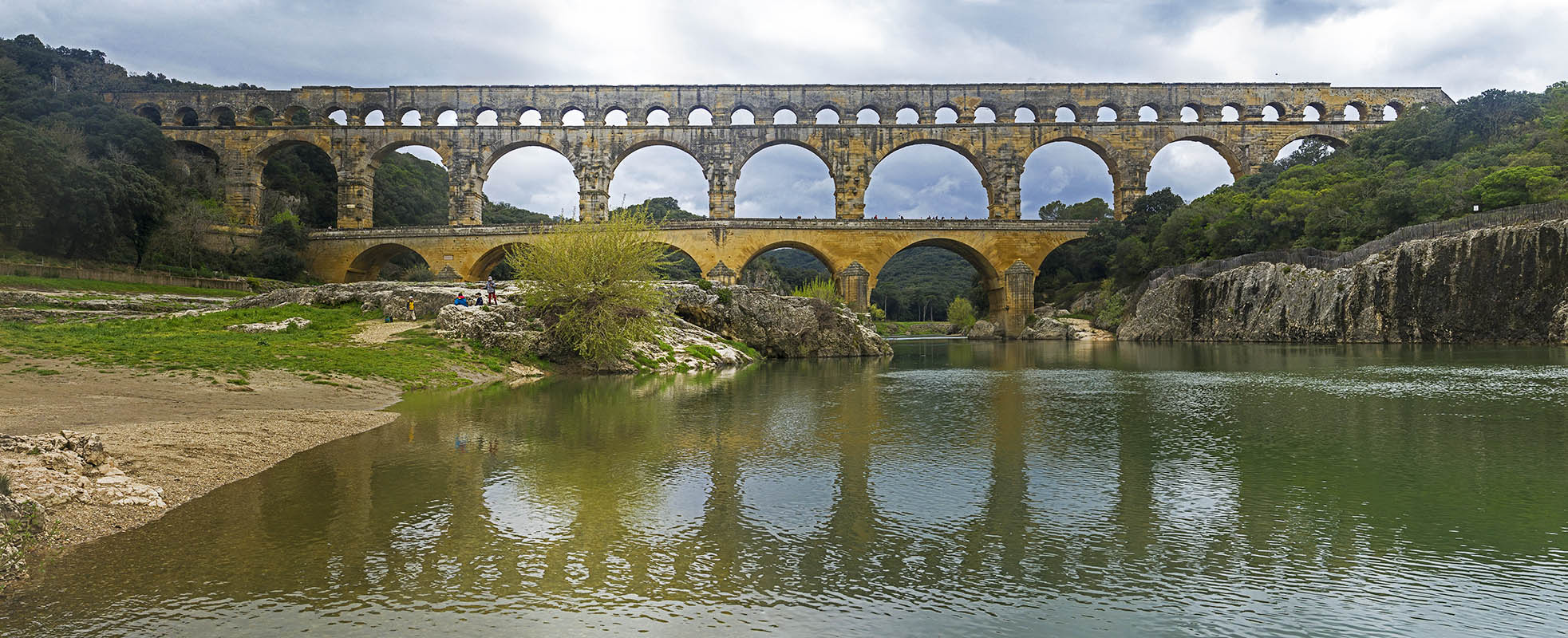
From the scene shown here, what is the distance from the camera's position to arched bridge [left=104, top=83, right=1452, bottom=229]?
1953 inches

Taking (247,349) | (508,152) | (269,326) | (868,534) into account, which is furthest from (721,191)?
(868,534)

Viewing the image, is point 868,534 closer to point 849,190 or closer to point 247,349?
point 247,349

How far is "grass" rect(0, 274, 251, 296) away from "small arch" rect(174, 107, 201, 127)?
2501 centimetres

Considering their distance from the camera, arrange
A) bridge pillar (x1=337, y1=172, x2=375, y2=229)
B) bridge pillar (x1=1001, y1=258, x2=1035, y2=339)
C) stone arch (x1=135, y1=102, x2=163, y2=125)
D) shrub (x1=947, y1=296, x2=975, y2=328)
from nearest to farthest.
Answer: bridge pillar (x1=1001, y1=258, x2=1035, y2=339)
bridge pillar (x1=337, y1=172, x2=375, y2=229)
stone arch (x1=135, y1=102, x2=163, y2=125)
shrub (x1=947, y1=296, x2=975, y2=328)

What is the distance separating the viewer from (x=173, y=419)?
28.8 feet

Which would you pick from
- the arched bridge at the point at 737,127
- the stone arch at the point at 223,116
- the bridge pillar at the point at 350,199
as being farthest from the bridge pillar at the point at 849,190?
the stone arch at the point at 223,116

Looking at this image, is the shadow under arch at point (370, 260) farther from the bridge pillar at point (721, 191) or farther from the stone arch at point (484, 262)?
the bridge pillar at point (721, 191)

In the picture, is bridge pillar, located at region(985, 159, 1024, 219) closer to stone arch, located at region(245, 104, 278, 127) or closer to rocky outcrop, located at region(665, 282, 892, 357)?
rocky outcrop, located at region(665, 282, 892, 357)

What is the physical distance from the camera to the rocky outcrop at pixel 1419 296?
27.3 m

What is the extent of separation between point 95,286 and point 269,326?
14284 mm

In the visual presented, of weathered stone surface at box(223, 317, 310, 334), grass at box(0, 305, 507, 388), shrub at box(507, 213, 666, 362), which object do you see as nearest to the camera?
grass at box(0, 305, 507, 388)

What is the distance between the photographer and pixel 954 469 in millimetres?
7062

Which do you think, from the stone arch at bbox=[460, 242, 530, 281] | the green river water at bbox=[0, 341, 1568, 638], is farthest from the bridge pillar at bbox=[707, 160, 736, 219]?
the green river water at bbox=[0, 341, 1568, 638]

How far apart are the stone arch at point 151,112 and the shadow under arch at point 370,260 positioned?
646 inches
